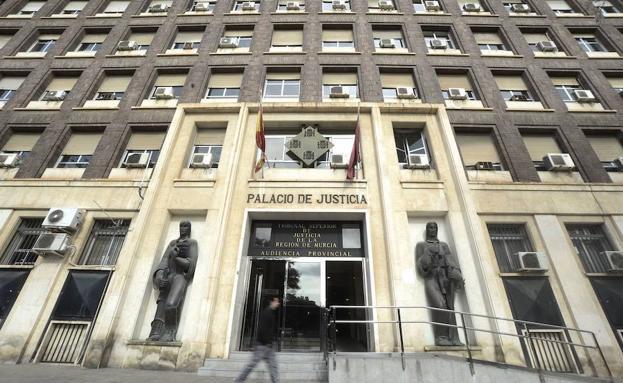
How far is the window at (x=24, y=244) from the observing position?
8930 millimetres

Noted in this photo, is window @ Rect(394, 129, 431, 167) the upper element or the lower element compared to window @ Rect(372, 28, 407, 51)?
lower

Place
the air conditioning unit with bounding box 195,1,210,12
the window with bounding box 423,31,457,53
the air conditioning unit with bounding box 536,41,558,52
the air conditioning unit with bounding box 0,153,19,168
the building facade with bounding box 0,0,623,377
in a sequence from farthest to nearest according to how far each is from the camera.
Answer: the air conditioning unit with bounding box 195,1,210,12, the window with bounding box 423,31,457,53, the air conditioning unit with bounding box 536,41,558,52, the air conditioning unit with bounding box 0,153,19,168, the building facade with bounding box 0,0,623,377

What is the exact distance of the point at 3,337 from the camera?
7535mm

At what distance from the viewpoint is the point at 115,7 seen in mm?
16016

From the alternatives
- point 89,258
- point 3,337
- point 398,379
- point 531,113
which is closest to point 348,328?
point 398,379

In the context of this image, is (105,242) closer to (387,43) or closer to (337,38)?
(337,38)

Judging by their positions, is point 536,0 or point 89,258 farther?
point 536,0

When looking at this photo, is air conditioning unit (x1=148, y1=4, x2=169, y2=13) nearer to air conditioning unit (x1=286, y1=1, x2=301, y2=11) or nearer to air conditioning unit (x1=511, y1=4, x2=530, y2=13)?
air conditioning unit (x1=286, y1=1, x2=301, y2=11)

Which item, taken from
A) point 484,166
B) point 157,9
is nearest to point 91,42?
point 157,9

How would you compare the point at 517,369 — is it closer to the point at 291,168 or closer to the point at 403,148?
the point at 403,148

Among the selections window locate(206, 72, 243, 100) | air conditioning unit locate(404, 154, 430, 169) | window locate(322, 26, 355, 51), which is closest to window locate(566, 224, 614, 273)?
air conditioning unit locate(404, 154, 430, 169)

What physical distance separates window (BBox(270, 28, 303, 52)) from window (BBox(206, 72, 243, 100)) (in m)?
2.31

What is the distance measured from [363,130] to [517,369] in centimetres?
797

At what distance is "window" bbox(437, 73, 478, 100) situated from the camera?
12133mm
